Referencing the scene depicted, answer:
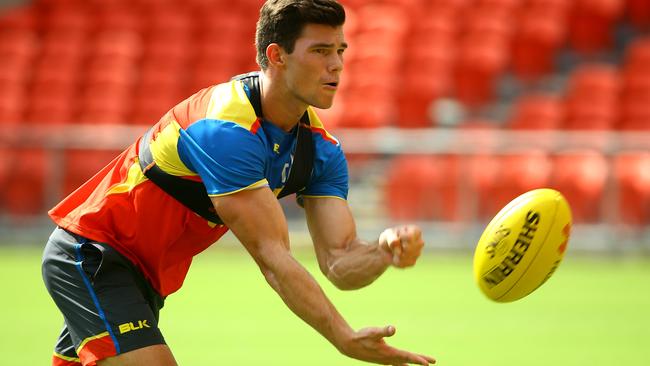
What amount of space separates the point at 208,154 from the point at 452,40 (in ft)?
41.7

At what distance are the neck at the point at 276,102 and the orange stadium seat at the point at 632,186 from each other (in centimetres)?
883

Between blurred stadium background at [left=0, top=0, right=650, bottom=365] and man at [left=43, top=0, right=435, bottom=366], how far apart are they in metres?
6.64

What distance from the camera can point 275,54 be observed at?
4805 millimetres

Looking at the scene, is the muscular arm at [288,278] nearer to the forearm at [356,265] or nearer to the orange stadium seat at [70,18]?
the forearm at [356,265]

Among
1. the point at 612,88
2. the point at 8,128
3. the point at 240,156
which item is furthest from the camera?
the point at 612,88

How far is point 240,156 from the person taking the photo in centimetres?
455

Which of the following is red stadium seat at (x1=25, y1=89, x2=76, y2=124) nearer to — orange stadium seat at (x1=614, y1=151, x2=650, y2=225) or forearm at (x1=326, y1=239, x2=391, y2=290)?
orange stadium seat at (x1=614, y1=151, x2=650, y2=225)

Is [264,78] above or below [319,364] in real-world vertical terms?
above

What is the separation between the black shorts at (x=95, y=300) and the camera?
4.69 metres

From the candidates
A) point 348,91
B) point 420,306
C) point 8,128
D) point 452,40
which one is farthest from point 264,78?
point 452,40

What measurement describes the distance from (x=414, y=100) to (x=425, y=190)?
2.80m

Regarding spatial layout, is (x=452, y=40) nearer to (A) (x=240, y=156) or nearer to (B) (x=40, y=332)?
(B) (x=40, y=332)

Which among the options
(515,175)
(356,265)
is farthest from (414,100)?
(356,265)

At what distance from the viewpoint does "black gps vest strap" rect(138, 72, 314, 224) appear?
4805mm
